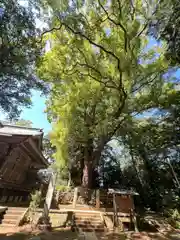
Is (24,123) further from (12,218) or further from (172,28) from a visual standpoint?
(172,28)

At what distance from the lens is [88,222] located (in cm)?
821

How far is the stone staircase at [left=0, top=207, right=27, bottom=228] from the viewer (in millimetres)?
7211

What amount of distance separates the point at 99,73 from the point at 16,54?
274 inches

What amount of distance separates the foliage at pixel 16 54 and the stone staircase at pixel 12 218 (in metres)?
4.45

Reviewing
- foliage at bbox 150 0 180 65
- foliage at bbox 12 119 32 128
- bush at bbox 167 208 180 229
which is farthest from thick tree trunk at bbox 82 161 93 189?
foliage at bbox 12 119 32 128

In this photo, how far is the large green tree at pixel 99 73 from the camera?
10.5 m

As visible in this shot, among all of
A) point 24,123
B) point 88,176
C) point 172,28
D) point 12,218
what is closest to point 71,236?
point 12,218

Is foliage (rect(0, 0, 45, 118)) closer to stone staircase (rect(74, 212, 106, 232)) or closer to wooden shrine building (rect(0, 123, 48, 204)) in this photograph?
wooden shrine building (rect(0, 123, 48, 204))

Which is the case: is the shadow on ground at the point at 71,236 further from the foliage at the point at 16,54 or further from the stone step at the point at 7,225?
the foliage at the point at 16,54

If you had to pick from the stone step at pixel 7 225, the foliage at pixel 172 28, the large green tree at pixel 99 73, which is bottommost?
the stone step at pixel 7 225

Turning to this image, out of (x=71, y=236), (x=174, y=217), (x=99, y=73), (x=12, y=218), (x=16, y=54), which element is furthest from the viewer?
(x=99, y=73)

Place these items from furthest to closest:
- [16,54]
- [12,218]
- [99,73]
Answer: [99,73] < [12,218] < [16,54]

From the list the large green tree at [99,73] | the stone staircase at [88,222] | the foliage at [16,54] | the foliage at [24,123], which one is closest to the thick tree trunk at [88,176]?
the large green tree at [99,73]

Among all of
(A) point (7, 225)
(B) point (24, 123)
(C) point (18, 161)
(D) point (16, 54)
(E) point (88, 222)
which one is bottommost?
(A) point (7, 225)
